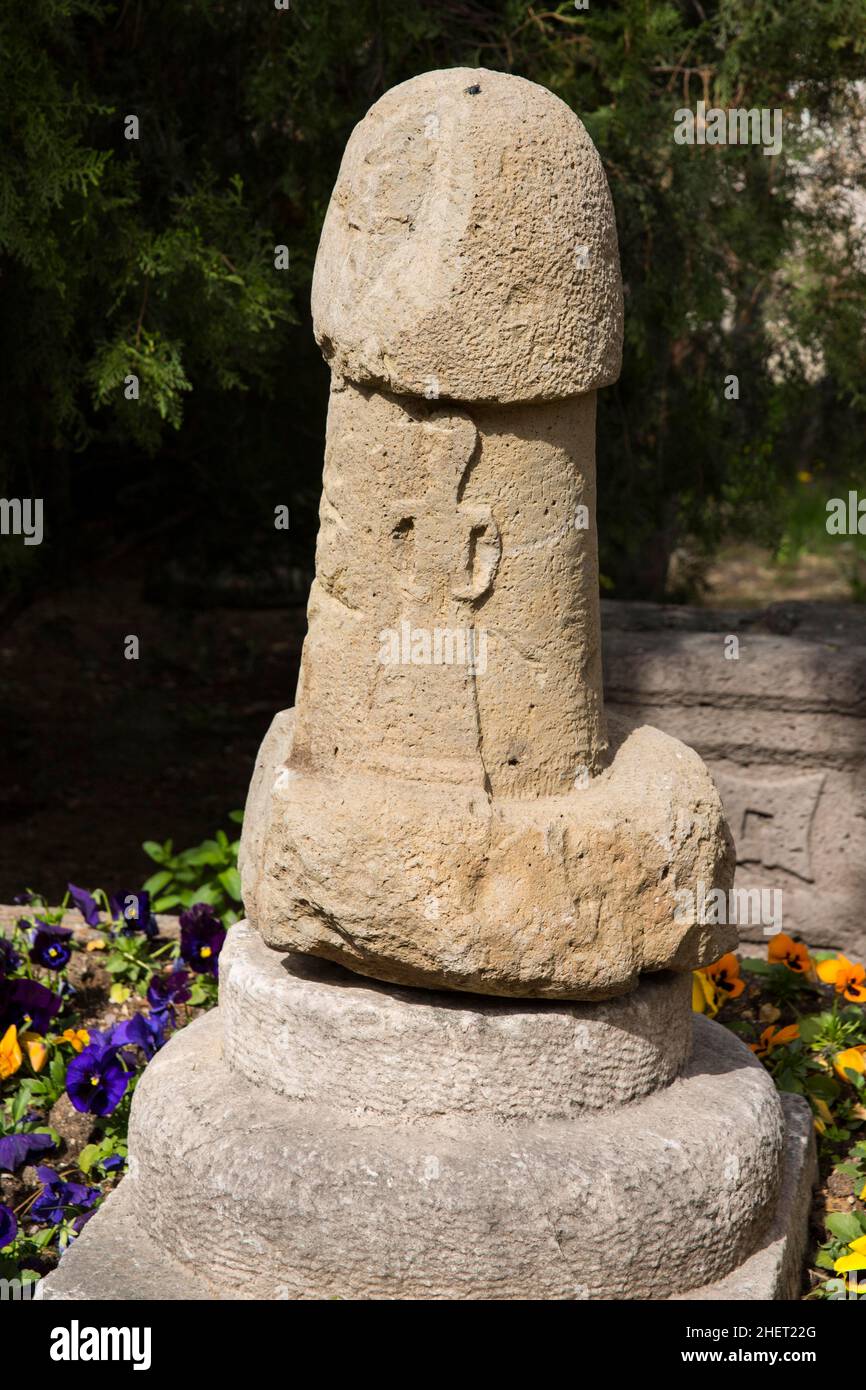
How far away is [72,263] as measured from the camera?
452 cm

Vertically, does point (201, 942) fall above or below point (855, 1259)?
above

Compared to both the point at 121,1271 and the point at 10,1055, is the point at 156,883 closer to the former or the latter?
the point at 10,1055

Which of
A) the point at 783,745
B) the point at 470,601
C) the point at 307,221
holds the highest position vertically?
the point at 307,221

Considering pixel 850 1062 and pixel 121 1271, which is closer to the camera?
pixel 121 1271

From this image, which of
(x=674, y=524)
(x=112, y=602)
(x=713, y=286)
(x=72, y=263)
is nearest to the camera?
(x=72, y=263)

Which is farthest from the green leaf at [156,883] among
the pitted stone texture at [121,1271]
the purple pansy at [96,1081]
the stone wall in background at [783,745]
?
the pitted stone texture at [121,1271]

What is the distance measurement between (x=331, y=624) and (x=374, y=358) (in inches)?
19.0

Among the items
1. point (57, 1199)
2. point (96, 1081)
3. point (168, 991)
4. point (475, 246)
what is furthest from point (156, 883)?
point (475, 246)

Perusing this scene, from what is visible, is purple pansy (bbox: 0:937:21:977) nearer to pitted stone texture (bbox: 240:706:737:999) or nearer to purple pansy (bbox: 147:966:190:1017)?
purple pansy (bbox: 147:966:190:1017)

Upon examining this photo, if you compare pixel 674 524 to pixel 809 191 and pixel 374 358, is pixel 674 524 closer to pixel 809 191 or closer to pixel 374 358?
pixel 809 191

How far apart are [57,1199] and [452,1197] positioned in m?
1.07

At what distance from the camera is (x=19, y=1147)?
3469 mm

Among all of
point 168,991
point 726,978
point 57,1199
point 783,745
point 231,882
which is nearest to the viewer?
point 57,1199

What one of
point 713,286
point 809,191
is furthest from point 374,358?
point 809,191
